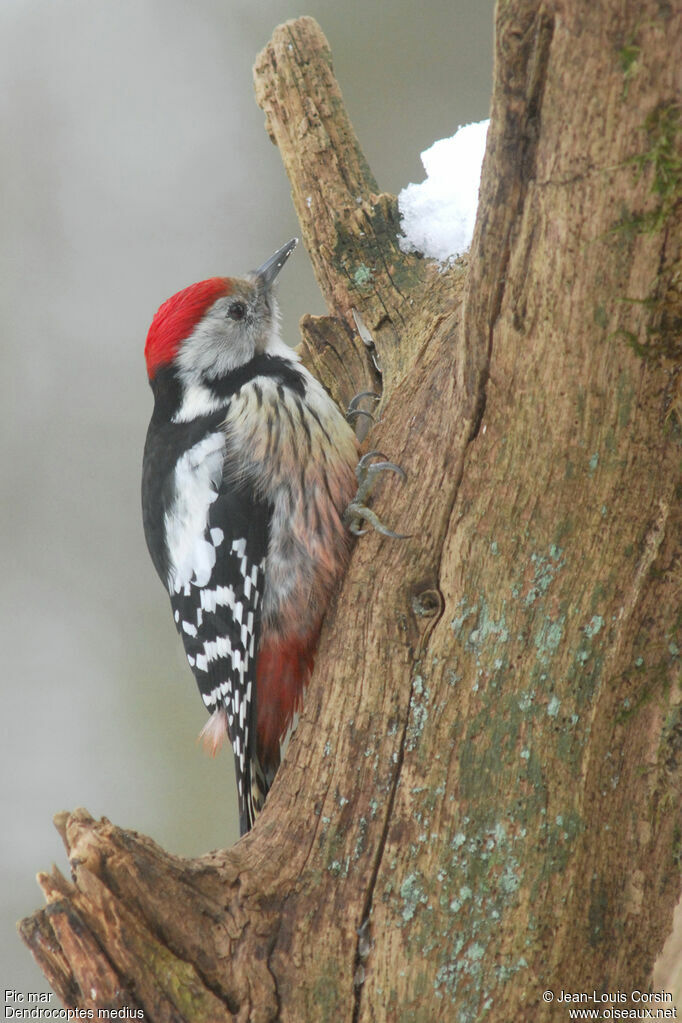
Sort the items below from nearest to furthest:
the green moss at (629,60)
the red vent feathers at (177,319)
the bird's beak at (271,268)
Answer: the green moss at (629,60)
the red vent feathers at (177,319)
the bird's beak at (271,268)

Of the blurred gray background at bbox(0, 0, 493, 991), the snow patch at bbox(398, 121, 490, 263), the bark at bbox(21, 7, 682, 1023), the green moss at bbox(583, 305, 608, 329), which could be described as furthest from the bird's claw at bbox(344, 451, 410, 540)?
the blurred gray background at bbox(0, 0, 493, 991)

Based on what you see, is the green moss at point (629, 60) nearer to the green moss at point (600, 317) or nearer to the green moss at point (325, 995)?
A: the green moss at point (600, 317)

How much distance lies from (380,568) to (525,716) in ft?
1.60

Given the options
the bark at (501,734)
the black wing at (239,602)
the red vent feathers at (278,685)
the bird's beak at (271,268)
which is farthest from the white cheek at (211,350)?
the bark at (501,734)

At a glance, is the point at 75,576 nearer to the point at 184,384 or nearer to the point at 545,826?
the point at 184,384

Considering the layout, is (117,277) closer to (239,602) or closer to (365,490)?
(239,602)

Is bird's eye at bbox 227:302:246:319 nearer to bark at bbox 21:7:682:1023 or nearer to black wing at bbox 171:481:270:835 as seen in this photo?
black wing at bbox 171:481:270:835

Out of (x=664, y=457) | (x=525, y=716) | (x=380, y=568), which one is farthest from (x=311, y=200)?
(x=525, y=716)

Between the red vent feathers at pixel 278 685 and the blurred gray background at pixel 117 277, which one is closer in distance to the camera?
the red vent feathers at pixel 278 685

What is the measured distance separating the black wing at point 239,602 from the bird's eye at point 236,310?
27.2 inches

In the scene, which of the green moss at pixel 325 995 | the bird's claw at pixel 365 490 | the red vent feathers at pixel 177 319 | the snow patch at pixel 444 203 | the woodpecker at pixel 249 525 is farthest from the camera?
the red vent feathers at pixel 177 319

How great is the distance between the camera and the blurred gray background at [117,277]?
4988 mm

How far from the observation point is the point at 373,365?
296cm

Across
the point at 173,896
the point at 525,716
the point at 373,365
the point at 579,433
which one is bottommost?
the point at 173,896
